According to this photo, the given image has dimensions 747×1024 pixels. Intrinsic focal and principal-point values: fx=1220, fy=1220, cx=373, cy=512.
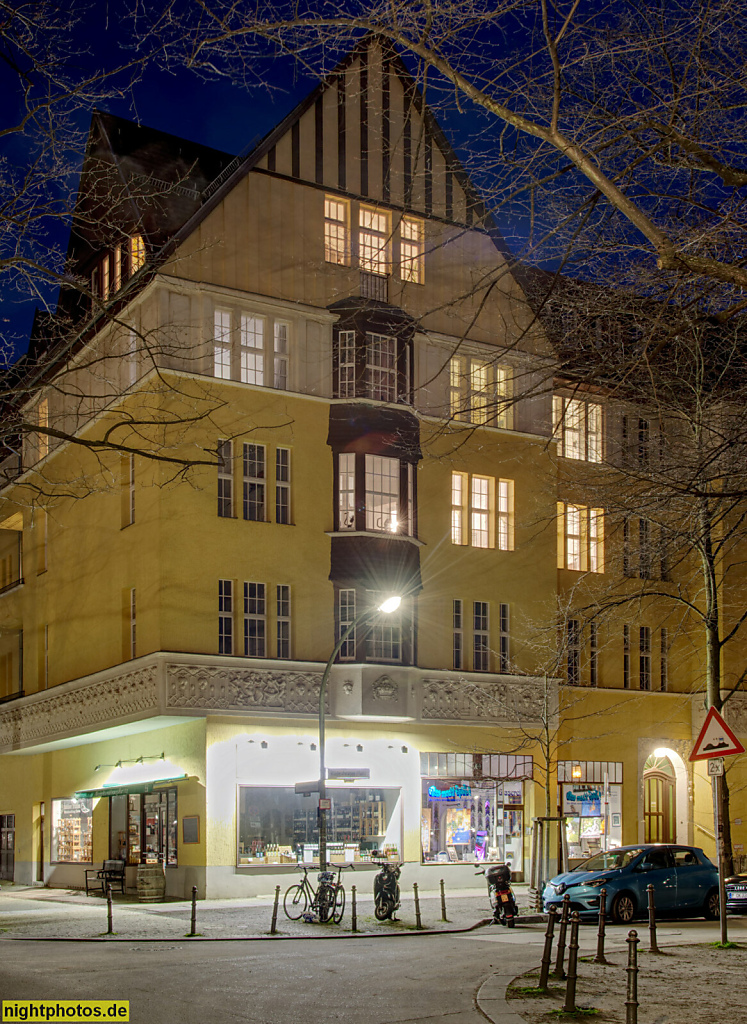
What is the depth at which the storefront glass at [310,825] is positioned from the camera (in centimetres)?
3131

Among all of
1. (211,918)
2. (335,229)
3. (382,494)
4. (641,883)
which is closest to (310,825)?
(211,918)

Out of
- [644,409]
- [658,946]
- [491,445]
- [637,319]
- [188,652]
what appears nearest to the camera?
[637,319]

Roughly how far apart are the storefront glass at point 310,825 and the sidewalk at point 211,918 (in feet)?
3.89

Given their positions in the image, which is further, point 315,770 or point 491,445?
point 491,445

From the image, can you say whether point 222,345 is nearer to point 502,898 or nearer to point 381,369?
point 381,369

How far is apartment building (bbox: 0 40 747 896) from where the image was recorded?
31.4 metres

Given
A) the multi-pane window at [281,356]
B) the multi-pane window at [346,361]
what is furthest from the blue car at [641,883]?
the multi-pane window at [281,356]

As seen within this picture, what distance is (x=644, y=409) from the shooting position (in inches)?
580

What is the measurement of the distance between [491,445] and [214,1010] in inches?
998

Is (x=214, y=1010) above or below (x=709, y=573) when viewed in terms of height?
below

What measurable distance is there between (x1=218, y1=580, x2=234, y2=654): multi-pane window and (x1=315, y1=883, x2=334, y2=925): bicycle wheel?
9.15 meters

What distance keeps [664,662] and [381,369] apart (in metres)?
13.8

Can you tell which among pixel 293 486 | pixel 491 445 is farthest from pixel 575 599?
pixel 293 486

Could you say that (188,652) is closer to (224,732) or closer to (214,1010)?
(224,732)
